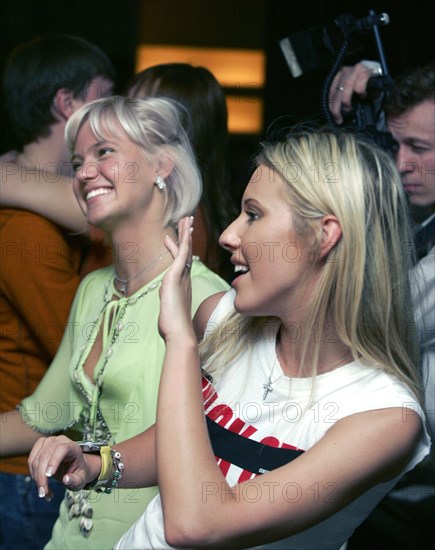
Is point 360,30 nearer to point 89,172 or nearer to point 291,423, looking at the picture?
point 89,172

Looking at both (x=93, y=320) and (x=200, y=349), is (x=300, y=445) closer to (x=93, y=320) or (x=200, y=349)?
(x=200, y=349)

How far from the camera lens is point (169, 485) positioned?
1.42m

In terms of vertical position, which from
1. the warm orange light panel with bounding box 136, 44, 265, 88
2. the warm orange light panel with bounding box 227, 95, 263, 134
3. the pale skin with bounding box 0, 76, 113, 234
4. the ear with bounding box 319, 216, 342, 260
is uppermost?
the ear with bounding box 319, 216, 342, 260

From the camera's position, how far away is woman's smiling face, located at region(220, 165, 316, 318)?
155 cm

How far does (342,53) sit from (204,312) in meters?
0.91

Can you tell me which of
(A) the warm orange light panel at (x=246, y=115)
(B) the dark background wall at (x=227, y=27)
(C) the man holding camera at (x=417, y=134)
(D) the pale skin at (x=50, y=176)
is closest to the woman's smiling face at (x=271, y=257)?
(C) the man holding camera at (x=417, y=134)

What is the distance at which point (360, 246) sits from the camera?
153 cm

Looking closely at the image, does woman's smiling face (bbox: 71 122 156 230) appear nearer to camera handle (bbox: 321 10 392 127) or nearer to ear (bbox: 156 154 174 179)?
ear (bbox: 156 154 174 179)

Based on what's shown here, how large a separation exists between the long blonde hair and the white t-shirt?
0.04m

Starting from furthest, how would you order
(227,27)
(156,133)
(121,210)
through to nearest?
(227,27), (156,133), (121,210)

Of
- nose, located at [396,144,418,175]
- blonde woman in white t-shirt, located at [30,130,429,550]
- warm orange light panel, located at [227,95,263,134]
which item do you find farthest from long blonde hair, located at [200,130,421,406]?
warm orange light panel, located at [227,95,263,134]

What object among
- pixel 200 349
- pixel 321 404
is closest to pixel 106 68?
pixel 200 349

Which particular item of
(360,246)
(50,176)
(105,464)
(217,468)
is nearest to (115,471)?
(105,464)

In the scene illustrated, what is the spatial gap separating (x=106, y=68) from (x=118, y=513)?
1.32 meters
